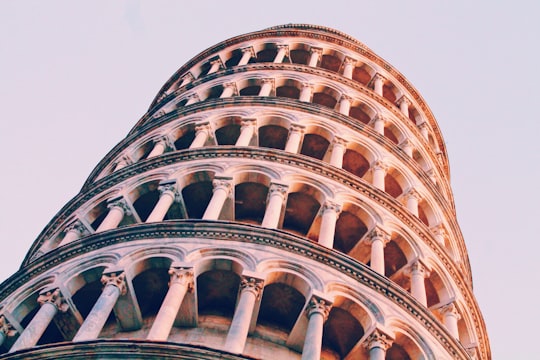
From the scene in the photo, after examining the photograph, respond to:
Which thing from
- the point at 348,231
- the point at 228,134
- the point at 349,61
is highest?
the point at 349,61

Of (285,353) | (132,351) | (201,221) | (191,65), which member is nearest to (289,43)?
(191,65)

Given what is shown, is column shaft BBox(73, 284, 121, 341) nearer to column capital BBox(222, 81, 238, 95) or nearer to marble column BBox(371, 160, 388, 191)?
marble column BBox(371, 160, 388, 191)

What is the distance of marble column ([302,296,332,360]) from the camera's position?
14883mm

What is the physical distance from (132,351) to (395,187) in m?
14.9

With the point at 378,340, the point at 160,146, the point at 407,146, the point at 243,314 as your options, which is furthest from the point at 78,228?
the point at 407,146

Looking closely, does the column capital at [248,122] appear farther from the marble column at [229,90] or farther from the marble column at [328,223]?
the marble column at [328,223]

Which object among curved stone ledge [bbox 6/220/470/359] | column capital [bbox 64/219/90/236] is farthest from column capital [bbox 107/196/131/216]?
curved stone ledge [bbox 6/220/470/359]

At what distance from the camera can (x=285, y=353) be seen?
1730 cm

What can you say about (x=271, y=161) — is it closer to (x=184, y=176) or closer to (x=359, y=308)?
(x=184, y=176)

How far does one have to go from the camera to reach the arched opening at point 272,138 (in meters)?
27.0

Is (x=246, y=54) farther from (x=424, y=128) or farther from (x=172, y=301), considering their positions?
(x=172, y=301)

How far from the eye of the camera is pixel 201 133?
2606 centimetres

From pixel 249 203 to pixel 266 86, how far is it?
8425 mm

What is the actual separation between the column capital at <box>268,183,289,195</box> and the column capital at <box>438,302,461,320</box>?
509 cm
